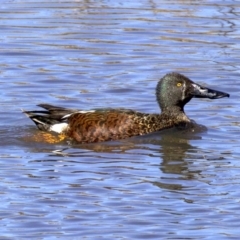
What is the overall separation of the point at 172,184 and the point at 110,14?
28.9 feet

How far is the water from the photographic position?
29.3ft

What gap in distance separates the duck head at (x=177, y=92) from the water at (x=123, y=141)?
0.36 metres

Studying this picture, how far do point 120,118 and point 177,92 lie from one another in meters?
0.95

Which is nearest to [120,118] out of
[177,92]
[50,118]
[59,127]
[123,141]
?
[123,141]

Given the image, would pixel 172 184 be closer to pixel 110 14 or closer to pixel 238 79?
pixel 238 79

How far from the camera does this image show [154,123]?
12.3 metres

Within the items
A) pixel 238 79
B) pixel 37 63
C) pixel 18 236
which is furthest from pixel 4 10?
pixel 18 236

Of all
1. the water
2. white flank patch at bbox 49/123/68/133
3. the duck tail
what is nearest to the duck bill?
the water

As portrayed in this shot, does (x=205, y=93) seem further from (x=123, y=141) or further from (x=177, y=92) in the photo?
(x=123, y=141)

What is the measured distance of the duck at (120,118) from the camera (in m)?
12.0

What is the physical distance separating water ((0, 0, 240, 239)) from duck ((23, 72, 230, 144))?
15 cm

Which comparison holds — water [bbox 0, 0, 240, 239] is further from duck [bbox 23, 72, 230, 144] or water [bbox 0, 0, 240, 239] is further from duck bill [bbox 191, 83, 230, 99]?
duck bill [bbox 191, 83, 230, 99]

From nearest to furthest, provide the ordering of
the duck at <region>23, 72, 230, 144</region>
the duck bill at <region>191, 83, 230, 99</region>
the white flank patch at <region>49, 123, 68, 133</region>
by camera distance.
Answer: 1. the duck at <region>23, 72, 230, 144</region>
2. the white flank patch at <region>49, 123, 68, 133</region>
3. the duck bill at <region>191, 83, 230, 99</region>

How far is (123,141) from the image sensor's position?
471 inches
